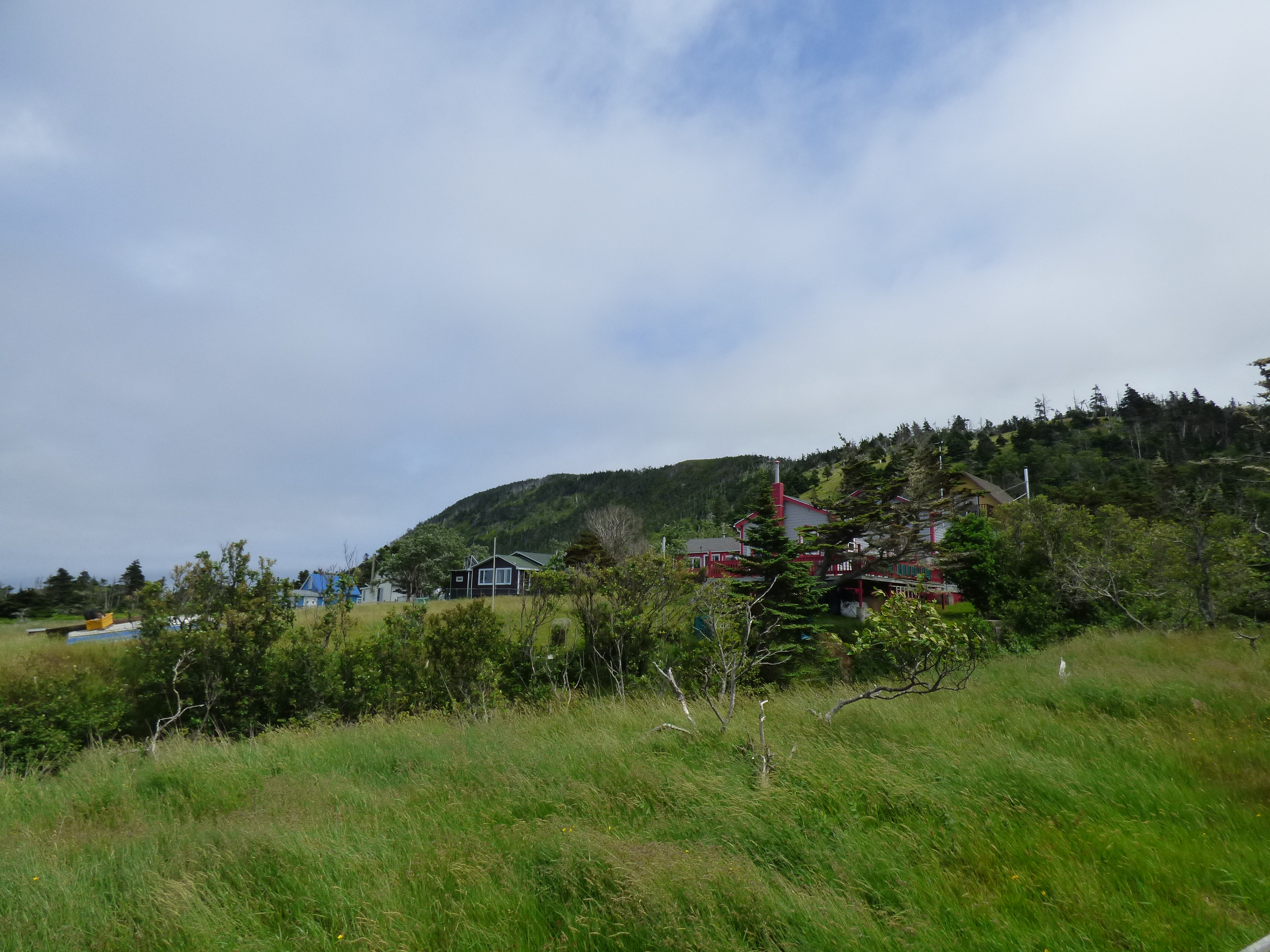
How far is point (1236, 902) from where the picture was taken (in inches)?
136

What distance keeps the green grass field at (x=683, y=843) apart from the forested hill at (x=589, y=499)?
104m

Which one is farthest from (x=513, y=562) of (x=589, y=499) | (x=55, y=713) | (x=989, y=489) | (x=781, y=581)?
(x=589, y=499)

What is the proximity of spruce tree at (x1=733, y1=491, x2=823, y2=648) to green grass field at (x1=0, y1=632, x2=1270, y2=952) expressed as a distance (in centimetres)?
1198

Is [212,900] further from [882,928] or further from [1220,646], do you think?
[1220,646]

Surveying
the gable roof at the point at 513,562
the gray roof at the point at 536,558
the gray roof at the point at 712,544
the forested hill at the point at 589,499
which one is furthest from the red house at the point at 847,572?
the forested hill at the point at 589,499

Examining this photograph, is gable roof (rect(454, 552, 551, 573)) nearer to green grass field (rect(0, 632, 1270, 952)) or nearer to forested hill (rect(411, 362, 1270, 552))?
forested hill (rect(411, 362, 1270, 552))

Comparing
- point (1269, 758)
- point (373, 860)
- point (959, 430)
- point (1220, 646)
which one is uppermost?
point (959, 430)

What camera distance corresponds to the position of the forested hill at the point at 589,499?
13512cm

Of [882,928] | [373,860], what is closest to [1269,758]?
[882,928]

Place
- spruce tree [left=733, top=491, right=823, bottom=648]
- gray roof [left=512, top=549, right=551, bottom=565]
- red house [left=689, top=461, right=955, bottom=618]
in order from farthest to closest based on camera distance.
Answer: gray roof [left=512, top=549, right=551, bottom=565] < red house [left=689, top=461, right=955, bottom=618] < spruce tree [left=733, top=491, right=823, bottom=648]

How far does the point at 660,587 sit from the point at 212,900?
1251 cm

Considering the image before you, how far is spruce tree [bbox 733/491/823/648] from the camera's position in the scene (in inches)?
774

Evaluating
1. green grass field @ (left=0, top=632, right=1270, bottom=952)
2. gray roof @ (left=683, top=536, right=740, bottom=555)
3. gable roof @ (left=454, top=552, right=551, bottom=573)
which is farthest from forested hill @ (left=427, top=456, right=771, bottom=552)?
green grass field @ (left=0, top=632, right=1270, bottom=952)

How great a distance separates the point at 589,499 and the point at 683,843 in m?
163
